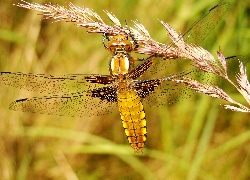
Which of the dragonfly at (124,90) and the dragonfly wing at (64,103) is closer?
the dragonfly at (124,90)

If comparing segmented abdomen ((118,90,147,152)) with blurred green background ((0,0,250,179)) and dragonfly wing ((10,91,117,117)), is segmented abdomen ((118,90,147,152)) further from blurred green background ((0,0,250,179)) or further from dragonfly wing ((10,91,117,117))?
blurred green background ((0,0,250,179))

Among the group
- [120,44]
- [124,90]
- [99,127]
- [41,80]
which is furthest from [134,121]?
[99,127]

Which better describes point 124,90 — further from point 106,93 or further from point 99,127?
point 99,127

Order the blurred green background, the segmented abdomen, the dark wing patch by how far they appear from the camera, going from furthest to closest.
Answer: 1. the blurred green background
2. the dark wing patch
3. the segmented abdomen

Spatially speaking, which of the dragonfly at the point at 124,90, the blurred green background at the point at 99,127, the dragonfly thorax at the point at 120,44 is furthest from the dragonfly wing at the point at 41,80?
the blurred green background at the point at 99,127

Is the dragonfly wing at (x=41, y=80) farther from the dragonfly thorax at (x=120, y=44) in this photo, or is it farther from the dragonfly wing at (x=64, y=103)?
the dragonfly thorax at (x=120, y=44)

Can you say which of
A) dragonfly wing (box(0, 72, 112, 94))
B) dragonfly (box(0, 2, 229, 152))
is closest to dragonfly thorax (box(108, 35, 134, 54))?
dragonfly (box(0, 2, 229, 152))
